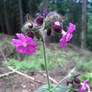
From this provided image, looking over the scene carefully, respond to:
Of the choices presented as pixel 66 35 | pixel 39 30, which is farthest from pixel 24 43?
pixel 66 35

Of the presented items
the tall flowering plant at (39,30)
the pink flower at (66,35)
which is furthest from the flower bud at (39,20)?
the pink flower at (66,35)

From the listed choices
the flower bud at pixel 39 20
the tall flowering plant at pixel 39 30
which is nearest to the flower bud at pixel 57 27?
the tall flowering plant at pixel 39 30

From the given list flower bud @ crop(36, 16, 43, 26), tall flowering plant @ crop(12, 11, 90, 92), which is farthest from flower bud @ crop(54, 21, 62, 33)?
flower bud @ crop(36, 16, 43, 26)

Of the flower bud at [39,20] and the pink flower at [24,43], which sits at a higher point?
the flower bud at [39,20]

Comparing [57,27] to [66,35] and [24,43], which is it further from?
[24,43]

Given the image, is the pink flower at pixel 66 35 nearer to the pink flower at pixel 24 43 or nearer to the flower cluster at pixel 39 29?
the flower cluster at pixel 39 29

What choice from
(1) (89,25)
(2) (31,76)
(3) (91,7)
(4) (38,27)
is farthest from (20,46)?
(1) (89,25)

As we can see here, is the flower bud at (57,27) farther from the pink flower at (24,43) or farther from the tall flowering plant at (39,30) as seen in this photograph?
the pink flower at (24,43)

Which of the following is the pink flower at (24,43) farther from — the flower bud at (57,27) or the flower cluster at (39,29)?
the flower bud at (57,27)

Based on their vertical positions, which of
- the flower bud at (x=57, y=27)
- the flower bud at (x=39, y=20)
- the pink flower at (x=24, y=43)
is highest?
the flower bud at (x=39, y=20)

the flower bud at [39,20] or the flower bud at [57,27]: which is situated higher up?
the flower bud at [39,20]

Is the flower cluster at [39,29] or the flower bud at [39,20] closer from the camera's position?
the flower cluster at [39,29]
